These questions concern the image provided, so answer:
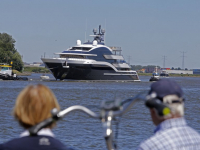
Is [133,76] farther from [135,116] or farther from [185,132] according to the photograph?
[185,132]

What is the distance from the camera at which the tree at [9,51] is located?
105812 mm

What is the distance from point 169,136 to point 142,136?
13.2 meters

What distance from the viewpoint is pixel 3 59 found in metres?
105

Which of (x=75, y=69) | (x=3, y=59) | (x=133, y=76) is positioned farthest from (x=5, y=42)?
(x=75, y=69)

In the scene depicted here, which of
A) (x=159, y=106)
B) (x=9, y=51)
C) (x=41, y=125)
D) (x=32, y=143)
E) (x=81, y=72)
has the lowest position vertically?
(x=81, y=72)

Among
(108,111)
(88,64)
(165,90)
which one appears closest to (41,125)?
(108,111)

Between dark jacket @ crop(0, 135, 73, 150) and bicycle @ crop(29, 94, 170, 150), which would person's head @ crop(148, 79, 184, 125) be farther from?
dark jacket @ crop(0, 135, 73, 150)

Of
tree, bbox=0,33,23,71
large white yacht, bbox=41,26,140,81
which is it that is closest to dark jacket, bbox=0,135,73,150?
large white yacht, bbox=41,26,140,81

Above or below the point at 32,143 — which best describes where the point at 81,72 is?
below

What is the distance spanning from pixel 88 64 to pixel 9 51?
43.5 metres

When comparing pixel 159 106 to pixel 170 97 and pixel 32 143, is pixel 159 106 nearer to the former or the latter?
pixel 170 97

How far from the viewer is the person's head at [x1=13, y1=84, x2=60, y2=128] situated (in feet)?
8.76

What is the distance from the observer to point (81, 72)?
2749 inches

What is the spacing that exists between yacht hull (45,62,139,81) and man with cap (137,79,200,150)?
64.5m
